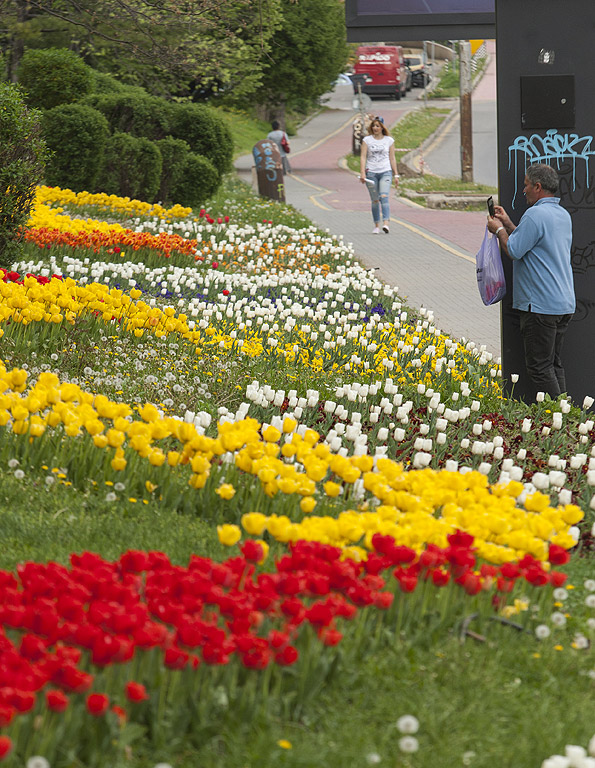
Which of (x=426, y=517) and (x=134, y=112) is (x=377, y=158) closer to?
(x=134, y=112)

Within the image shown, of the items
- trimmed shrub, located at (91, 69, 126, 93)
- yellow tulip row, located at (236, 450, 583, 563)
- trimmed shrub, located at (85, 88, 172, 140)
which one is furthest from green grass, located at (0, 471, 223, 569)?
trimmed shrub, located at (91, 69, 126, 93)

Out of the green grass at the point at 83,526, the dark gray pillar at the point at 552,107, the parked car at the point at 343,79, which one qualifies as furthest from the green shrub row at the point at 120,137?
the parked car at the point at 343,79

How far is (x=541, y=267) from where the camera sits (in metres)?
7.32

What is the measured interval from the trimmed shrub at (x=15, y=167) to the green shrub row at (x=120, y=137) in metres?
7.14

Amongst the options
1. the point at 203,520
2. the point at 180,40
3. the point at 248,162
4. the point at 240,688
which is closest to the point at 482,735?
the point at 240,688

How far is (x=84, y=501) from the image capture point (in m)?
4.46

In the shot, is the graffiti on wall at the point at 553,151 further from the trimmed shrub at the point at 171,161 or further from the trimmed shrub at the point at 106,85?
the trimmed shrub at the point at 106,85

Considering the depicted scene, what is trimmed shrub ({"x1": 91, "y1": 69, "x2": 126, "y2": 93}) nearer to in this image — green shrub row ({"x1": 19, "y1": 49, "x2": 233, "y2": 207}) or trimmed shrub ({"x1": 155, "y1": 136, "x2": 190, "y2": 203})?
green shrub row ({"x1": 19, "y1": 49, "x2": 233, "y2": 207})

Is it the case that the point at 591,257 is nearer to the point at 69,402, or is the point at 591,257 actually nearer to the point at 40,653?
the point at 69,402

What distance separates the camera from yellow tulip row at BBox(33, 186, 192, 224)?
54.6 feet

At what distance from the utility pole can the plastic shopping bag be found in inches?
869

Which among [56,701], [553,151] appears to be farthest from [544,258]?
[56,701]

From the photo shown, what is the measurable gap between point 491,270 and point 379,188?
36.3ft

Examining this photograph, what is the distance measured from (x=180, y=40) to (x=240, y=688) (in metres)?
18.6
